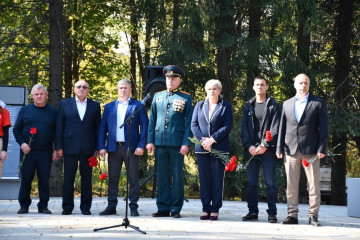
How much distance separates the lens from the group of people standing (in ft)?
27.0

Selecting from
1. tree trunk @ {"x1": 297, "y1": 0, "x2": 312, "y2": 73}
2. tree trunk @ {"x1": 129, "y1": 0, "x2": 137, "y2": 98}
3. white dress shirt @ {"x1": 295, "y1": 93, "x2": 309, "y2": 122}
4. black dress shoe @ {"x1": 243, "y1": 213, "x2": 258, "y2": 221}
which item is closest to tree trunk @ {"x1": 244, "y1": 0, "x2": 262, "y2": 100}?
tree trunk @ {"x1": 297, "y1": 0, "x2": 312, "y2": 73}

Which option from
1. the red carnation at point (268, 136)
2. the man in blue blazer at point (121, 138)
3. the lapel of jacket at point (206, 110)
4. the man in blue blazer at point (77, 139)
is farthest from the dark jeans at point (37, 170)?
the red carnation at point (268, 136)

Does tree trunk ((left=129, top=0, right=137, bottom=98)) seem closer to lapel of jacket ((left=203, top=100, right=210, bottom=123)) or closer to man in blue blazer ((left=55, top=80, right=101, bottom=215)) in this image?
Answer: man in blue blazer ((left=55, top=80, right=101, bottom=215))

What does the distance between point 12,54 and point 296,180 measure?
41.3 feet

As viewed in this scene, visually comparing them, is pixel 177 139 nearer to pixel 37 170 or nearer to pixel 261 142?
pixel 261 142

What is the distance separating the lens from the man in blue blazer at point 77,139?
8.84 m

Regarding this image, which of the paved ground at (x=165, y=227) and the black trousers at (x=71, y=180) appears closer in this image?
the paved ground at (x=165, y=227)

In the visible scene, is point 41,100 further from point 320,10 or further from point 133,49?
point 133,49

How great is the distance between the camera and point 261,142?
8.35 m

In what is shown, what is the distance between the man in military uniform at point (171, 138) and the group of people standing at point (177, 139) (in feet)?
0.04

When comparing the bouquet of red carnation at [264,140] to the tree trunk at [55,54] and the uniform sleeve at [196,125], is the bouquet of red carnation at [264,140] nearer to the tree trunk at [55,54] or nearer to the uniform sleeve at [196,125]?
the uniform sleeve at [196,125]

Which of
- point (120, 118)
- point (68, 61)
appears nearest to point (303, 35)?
point (68, 61)

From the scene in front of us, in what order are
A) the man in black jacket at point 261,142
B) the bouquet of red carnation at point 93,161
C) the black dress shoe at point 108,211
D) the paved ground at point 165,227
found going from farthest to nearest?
the black dress shoe at point 108,211, the bouquet of red carnation at point 93,161, the man in black jacket at point 261,142, the paved ground at point 165,227

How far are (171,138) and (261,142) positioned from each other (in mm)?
1136
